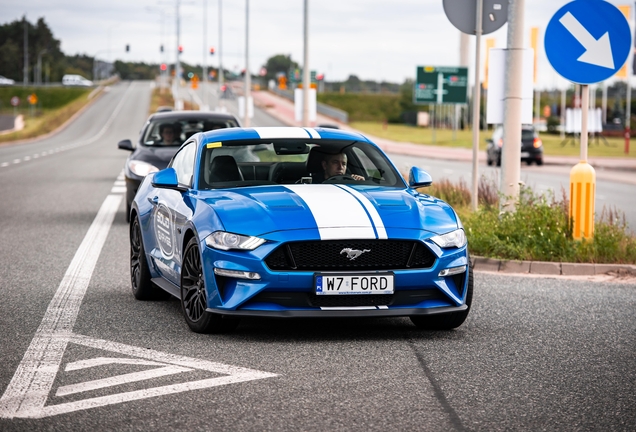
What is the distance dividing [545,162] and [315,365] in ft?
124

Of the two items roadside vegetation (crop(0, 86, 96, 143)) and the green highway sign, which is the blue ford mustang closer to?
the green highway sign

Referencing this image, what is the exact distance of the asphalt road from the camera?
5.45m

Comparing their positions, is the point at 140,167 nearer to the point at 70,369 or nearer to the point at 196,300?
the point at 196,300

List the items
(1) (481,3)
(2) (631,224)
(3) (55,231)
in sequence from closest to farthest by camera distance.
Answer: (1) (481,3)
(3) (55,231)
(2) (631,224)

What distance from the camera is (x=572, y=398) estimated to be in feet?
19.3

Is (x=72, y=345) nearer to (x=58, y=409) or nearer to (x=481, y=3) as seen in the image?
(x=58, y=409)

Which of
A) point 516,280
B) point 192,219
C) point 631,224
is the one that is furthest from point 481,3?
point 192,219

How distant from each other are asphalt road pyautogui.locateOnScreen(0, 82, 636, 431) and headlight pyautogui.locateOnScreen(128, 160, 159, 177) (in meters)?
4.33

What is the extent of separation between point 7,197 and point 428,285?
50.5 ft

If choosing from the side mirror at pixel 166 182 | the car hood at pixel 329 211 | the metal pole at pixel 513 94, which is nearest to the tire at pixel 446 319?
the car hood at pixel 329 211

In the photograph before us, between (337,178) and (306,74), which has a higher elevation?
(306,74)

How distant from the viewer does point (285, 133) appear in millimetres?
9031

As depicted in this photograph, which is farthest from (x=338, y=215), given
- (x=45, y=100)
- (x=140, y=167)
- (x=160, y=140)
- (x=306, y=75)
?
(x=45, y=100)

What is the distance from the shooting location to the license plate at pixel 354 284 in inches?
287
